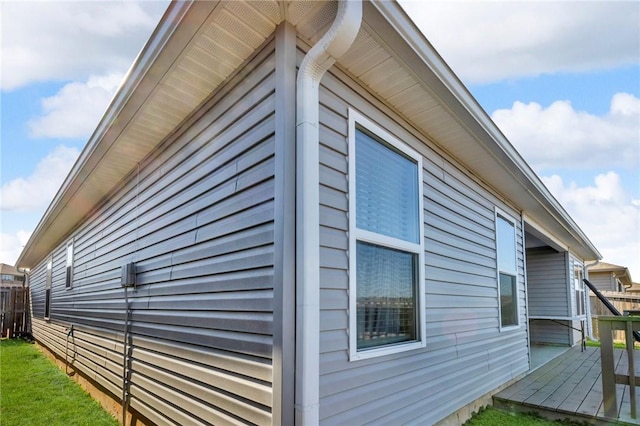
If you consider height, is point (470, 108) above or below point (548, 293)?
above

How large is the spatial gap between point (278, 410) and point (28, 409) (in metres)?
4.34

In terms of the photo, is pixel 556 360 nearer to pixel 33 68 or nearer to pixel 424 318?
pixel 424 318

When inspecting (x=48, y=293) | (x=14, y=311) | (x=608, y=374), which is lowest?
(x=14, y=311)

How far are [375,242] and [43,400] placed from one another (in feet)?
16.6

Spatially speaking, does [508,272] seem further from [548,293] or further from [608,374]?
[548,293]

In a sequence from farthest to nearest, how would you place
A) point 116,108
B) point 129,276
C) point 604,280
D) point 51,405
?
point 604,280 → point 51,405 → point 129,276 → point 116,108

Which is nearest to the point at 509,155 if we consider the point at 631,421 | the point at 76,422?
the point at 631,421

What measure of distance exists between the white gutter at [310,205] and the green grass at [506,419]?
98.0 inches

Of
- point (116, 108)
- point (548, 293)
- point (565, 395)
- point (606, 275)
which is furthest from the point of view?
point (606, 275)

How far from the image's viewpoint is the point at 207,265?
2807mm

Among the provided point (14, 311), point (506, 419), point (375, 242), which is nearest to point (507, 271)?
point (506, 419)

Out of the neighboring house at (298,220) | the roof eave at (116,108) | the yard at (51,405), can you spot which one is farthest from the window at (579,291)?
the roof eave at (116,108)

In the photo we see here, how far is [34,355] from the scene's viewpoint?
30.9 ft

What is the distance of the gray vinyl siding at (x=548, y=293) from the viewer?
31.8 ft
